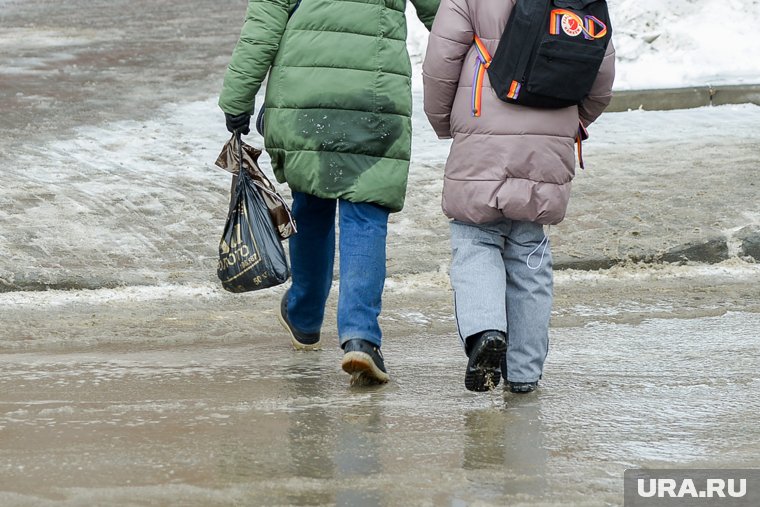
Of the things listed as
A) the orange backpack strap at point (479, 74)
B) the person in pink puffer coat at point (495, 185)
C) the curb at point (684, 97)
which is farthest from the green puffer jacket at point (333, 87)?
the curb at point (684, 97)

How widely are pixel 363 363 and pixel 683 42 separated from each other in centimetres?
730

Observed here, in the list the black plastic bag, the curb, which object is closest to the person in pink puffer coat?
the black plastic bag

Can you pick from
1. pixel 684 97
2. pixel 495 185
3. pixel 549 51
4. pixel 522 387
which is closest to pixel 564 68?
pixel 549 51

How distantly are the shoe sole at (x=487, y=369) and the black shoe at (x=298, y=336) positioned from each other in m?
1.05

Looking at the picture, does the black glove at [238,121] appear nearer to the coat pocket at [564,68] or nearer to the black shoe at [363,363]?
the black shoe at [363,363]

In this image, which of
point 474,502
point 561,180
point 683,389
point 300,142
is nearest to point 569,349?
point 683,389

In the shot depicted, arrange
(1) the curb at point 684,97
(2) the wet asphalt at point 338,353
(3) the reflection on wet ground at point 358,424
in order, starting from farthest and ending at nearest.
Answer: (1) the curb at point 684,97 < (2) the wet asphalt at point 338,353 < (3) the reflection on wet ground at point 358,424

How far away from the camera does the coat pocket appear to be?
4191mm

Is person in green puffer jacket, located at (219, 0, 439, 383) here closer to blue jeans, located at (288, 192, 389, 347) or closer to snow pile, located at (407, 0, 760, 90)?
blue jeans, located at (288, 192, 389, 347)

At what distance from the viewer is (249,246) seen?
15.8ft

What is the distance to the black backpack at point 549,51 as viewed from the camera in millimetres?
4180

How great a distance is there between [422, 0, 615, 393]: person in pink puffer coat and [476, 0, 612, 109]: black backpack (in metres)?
0.07

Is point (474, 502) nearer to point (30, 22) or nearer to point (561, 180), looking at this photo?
point (561, 180)

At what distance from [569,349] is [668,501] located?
5.64 feet
